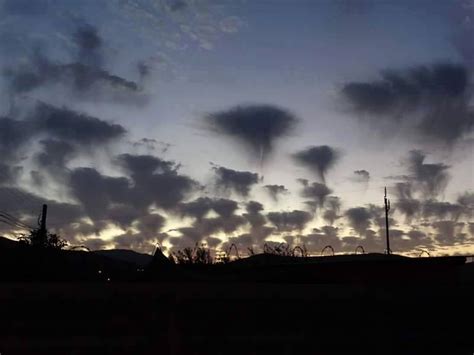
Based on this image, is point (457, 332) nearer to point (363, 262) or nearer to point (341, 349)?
point (341, 349)

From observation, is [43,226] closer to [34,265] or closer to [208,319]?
[34,265]

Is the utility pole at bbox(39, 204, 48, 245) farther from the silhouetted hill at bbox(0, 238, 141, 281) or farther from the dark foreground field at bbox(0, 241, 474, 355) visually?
the dark foreground field at bbox(0, 241, 474, 355)

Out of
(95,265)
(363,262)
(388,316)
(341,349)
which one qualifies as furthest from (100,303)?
(95,265)

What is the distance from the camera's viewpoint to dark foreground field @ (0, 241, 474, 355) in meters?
6.64

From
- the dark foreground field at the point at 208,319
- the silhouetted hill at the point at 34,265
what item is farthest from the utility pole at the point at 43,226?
the dark foreground field at the point at 208,319

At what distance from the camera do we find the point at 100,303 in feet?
22.3

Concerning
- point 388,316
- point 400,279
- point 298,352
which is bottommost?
point 298,352

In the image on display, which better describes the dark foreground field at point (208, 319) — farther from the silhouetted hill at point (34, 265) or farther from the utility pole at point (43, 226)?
the utility pole at point (43, 226)

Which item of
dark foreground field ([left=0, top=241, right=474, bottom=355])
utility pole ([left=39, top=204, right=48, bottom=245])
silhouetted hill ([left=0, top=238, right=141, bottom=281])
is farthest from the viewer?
utility pole ([left=39, top=204, right=48, bottom=245])

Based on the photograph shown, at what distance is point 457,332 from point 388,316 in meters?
1.45

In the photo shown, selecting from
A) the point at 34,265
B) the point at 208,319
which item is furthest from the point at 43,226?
the point at 208,319

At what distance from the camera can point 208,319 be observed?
7168mm

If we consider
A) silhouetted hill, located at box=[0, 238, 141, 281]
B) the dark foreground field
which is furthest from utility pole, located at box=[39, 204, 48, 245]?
the dark foreground field

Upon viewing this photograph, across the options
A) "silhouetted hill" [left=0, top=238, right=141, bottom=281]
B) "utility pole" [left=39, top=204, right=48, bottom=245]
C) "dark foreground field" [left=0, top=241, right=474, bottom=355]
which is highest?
"utility pole" [left=39, top=204, right=48, bottom=245]
